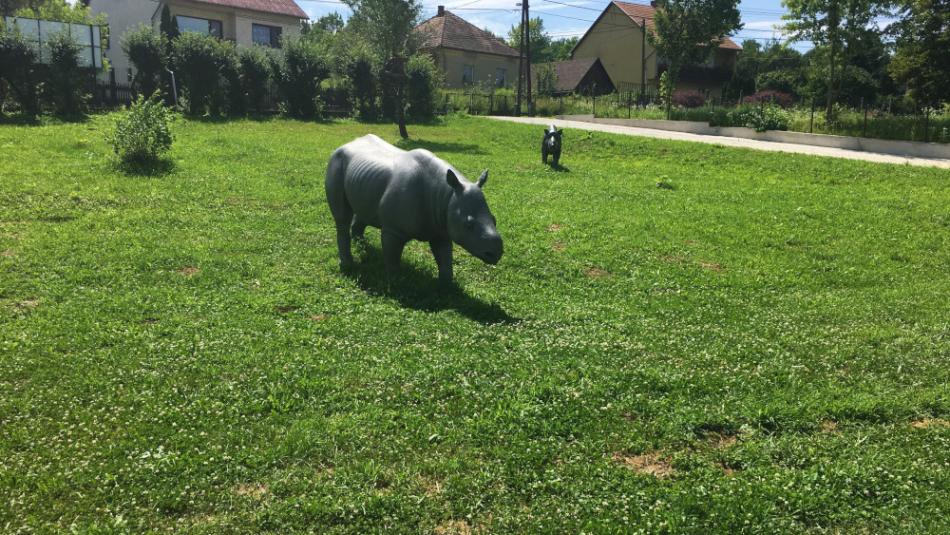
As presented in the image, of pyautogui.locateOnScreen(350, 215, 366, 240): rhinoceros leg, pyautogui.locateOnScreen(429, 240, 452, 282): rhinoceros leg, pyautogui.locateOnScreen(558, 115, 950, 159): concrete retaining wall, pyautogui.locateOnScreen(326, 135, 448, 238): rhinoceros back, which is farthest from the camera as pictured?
pyautogui.locateOnScreen(558, 115, 950, 159): concrete retaining wall

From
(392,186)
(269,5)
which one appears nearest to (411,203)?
(392,186)

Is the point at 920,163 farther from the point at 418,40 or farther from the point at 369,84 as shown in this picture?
the point at 369,84

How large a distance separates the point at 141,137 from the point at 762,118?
26956 mm

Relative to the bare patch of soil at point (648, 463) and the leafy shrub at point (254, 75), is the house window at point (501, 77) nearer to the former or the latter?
the leafy shrub at point (254, 75)

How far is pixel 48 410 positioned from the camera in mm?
4996

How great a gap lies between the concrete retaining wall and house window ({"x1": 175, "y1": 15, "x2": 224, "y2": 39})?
28257 mm

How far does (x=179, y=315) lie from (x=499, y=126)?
2591 cm

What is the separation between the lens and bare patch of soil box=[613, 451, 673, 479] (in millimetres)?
4652

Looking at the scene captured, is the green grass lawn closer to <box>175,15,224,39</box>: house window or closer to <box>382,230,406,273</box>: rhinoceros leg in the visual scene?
<box>382,230,406,273</box>: rhinoceros leg

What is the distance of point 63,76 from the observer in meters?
24.4

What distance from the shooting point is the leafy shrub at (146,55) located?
29.3m

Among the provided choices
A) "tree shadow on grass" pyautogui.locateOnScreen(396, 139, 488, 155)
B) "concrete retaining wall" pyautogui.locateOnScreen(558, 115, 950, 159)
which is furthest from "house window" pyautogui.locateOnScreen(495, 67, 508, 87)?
"tree shadow on grass" pyautogui.locateOnScreen(396, 139, 488, 155)

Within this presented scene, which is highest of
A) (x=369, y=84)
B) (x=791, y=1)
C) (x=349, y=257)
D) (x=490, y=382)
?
(x=791, y=1)

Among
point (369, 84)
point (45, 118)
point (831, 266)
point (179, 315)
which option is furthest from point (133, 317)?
point (369, 84)
